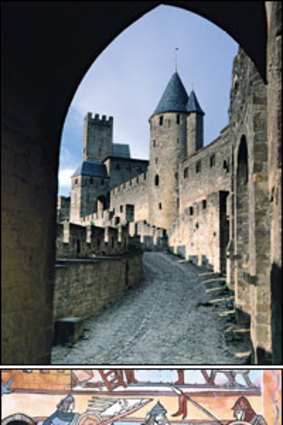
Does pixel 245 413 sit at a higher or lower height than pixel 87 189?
lower

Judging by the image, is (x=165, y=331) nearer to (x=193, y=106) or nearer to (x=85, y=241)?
(x=85, y=241)

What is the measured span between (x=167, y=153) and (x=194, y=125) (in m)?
2.15

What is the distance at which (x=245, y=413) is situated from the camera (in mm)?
2822

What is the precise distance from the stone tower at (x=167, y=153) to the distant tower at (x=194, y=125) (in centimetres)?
25

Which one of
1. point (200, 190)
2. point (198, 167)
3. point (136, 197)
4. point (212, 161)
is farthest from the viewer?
point (136, 197)

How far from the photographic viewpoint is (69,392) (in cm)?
291

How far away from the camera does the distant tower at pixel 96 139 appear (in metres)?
33.7

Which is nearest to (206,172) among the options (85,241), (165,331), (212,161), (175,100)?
(212,161)

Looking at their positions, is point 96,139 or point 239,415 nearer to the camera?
point 239,415

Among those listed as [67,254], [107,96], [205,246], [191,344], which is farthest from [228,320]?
[205,246]

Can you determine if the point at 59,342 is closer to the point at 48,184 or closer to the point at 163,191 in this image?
the point at 48,184

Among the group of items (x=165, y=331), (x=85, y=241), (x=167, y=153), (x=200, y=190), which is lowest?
(x=165, y=331)

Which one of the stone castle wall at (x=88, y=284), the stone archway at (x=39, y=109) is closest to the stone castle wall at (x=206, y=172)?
the stone castle wall at (x=88, y=284)

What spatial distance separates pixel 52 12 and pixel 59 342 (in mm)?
3160
